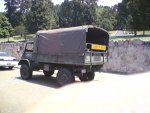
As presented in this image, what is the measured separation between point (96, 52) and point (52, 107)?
1257 cm

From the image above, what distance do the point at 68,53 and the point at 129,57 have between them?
19.0 feet

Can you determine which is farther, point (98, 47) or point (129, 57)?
point (129, 57)

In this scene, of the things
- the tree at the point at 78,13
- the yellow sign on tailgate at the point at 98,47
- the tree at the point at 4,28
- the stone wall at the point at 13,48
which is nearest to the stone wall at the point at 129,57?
the yellow sign on tailgate at the point at 98,47

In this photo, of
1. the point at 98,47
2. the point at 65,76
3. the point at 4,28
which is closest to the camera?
the point at 65,76

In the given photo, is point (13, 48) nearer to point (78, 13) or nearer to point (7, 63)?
point (7, 63)

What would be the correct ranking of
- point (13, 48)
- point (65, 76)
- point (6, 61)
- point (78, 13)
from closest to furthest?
point (65, 76) → point (6, 61) → point (13, 48) → point (78, 13)

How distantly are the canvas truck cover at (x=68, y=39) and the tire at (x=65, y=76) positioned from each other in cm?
81

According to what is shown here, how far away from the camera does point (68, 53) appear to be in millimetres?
13484

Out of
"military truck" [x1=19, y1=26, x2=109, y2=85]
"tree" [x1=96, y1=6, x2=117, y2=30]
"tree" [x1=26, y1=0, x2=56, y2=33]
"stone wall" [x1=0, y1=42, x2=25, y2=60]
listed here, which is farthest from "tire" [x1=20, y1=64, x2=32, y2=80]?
"tree" [x1=96, y1=6, x2=117, y2=30]

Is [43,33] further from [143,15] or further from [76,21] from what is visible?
[76,21]

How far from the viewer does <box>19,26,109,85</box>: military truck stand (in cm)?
1303

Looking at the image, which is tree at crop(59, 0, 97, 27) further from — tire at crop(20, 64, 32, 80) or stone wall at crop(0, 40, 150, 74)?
tire at crop(20, 64, 32, 80)

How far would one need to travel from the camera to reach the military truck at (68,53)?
13031mm

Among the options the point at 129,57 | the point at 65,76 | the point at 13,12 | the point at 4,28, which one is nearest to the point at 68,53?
the point at 65,76
